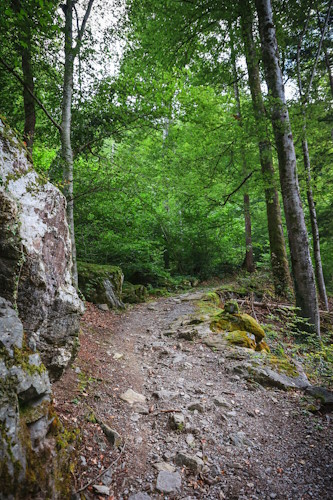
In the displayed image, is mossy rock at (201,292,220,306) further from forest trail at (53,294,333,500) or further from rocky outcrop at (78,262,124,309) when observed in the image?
forest trail at (53,294,333,500)

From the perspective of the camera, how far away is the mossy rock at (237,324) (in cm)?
574

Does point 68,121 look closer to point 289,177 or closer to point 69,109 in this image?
point 69,109

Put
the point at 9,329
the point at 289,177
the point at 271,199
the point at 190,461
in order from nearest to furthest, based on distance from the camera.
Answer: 1. the point at 9,329
2. the point at 190,461
3. the point at 289,177
4. the point at 271,199

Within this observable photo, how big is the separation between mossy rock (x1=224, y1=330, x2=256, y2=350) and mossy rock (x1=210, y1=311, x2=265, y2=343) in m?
0.23

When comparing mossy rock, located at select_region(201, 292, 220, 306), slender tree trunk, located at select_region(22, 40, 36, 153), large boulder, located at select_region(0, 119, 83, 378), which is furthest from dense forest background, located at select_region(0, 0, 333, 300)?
mossy rock, located at select_region(201, 292, 220, 306)

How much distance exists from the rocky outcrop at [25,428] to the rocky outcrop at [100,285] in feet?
16.4

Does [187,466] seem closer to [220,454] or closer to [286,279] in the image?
[220,454]

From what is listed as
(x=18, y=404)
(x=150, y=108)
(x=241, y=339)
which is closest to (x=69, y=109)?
(x=150, y=108)

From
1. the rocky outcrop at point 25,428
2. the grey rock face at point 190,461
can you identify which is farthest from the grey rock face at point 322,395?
the rocky outcrop at point 25,428

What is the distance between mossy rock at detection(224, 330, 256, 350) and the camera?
205 inches

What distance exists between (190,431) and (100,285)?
16.8 ft

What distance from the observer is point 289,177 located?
20.2 feet

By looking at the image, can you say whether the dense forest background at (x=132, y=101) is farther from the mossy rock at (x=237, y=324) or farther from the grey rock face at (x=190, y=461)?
the grey rock face at (x=190, y=461)

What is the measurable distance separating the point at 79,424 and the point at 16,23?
235 inches
